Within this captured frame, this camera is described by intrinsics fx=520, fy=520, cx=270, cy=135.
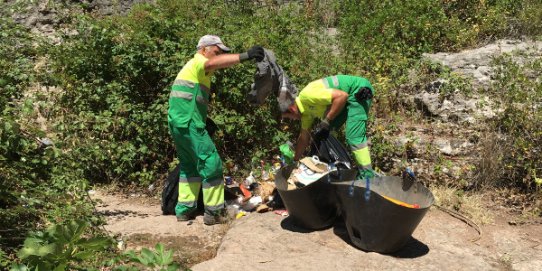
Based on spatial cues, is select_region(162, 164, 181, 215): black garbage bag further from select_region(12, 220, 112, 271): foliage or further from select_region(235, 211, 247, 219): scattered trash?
select_region(12, 220, 112, 271): foliage

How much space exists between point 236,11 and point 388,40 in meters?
2.63

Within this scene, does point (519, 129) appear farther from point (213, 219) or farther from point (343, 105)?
point (213, 219)

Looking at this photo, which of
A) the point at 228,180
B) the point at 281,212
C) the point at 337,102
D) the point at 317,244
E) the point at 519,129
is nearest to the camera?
the point at 317,244

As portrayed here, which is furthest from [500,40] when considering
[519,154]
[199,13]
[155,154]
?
[155,154]

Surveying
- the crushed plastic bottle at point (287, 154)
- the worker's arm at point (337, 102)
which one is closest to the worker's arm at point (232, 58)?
the worker's arm at point (337, 102)

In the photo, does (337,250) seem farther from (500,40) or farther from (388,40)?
(500,40)

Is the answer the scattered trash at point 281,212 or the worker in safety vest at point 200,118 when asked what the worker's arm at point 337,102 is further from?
the scattered trash at point 281,212

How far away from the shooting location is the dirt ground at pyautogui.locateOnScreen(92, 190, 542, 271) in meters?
4.00

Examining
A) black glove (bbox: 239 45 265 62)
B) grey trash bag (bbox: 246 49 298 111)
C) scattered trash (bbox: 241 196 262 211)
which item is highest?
black glove (bbox: 239 45 265 62)

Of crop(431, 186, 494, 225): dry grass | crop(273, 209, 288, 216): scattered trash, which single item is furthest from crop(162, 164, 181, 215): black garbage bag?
crop(431, 186, 494, 225): dry grass

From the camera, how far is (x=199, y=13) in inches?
315

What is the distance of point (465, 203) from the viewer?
5.06 meters

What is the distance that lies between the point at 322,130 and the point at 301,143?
333mm

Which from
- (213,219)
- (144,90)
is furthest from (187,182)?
(144,90)
